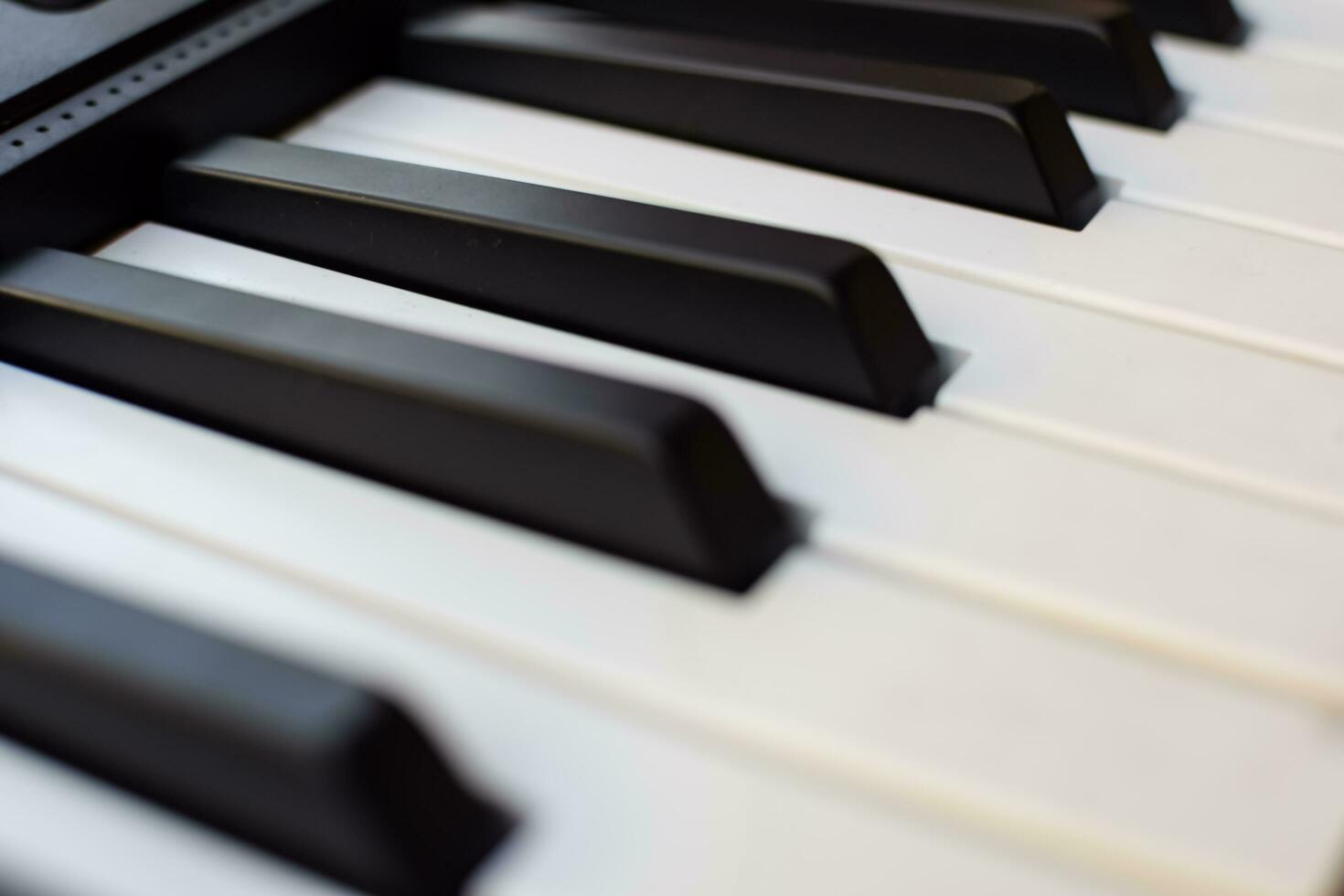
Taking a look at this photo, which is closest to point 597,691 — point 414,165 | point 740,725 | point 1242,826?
point 740,725

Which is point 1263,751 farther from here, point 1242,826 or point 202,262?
point 202,262

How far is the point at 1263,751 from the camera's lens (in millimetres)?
539

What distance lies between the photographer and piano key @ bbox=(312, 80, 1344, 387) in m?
0.80

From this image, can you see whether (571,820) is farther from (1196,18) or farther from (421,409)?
(1196,18)

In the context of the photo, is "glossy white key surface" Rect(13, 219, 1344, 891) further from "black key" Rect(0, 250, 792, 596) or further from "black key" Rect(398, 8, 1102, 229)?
"black key" Rect(398, 8, 1102, 229)

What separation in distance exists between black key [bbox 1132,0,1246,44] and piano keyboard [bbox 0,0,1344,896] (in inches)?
4.7

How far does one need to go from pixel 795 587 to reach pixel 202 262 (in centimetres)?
43

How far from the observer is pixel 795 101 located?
934 millimetres

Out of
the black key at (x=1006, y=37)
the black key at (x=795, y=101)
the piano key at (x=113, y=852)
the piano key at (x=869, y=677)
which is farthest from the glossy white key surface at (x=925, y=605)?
the black key at (x=1006, y=37)

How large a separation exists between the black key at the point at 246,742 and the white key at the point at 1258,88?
0.72 metres

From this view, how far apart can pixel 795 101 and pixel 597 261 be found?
23 centimetres

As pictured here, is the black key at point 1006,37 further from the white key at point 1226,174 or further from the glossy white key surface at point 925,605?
the glossy white key surface at point 925,605

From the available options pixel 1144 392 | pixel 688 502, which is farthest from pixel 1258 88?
pixel 688 502

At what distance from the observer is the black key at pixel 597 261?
2.40 ft
